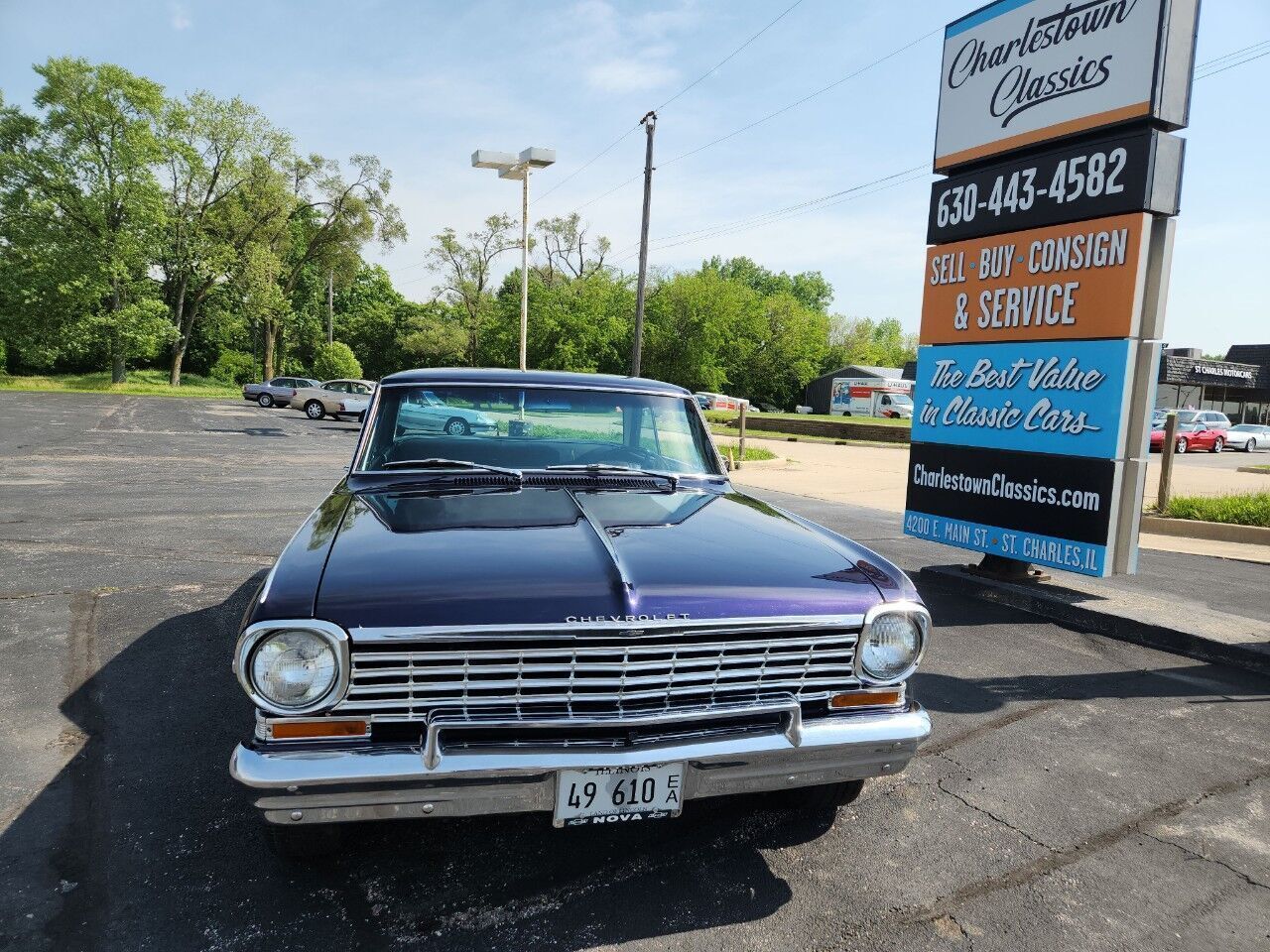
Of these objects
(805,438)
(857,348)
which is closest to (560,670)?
(805,438)

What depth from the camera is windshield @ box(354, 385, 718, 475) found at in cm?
389

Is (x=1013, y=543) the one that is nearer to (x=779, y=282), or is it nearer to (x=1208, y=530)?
(x=1208, y=530)

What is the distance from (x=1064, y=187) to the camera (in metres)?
6.42

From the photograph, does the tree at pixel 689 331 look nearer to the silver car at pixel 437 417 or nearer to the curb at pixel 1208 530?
the curb at pixel 1208 530

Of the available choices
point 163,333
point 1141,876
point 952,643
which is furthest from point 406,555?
point 163,333

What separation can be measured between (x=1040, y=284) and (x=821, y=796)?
5121 mm

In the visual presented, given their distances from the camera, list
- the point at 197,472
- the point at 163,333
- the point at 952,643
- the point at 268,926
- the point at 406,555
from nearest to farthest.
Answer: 1. the point at 268,926
2. the point at 406,555
3. the point at 952,643
4. the point at 197,472
5. the point at 163,333

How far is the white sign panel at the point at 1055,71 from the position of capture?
591 centimetres

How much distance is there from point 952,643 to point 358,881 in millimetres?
4170

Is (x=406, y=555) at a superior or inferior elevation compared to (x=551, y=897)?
superior

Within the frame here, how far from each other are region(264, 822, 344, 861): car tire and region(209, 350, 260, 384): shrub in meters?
57.2

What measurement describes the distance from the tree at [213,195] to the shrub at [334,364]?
21.6ft

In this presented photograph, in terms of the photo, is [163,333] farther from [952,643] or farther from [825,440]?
[952,643]

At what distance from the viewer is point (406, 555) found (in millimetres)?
2562
